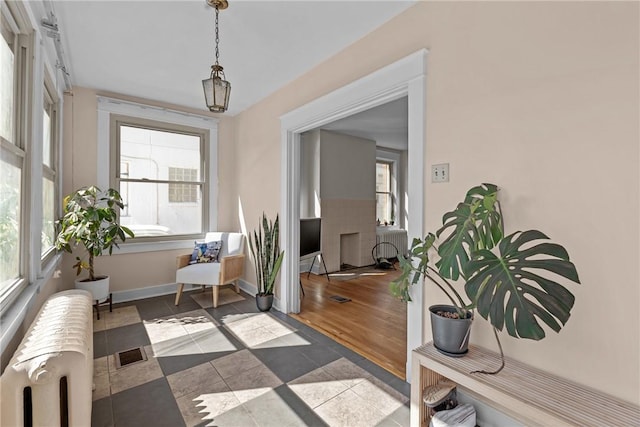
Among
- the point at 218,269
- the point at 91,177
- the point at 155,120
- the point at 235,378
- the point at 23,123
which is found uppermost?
the point at 155,120

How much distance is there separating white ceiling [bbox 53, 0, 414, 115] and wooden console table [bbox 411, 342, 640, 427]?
7.49 ft

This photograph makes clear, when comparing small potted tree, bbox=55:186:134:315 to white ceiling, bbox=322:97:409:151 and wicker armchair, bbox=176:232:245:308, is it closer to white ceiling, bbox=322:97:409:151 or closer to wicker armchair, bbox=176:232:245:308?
wicker armchair, bbox=176:232:245:308

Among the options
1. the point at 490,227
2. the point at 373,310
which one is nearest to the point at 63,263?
the point at 373,310

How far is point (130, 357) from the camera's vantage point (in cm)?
239

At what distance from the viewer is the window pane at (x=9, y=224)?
1.57 m

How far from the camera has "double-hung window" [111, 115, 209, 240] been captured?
383 cm

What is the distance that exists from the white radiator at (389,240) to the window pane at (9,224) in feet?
17.5

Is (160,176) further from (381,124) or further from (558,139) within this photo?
(558,139)

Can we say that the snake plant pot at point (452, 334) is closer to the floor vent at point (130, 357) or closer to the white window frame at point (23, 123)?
the floor vent at point (130, 357)

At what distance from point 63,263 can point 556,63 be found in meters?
4.69

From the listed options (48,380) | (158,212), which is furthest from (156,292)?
(48,380)

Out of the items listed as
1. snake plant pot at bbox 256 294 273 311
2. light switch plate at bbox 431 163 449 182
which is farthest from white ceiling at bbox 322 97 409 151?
snake plant pot at bbox 256 294 273 311

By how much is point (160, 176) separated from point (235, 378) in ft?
10.0

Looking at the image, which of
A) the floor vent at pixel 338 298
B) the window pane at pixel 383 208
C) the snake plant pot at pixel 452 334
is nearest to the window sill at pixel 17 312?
the snake plant pot at pixel 452 334
